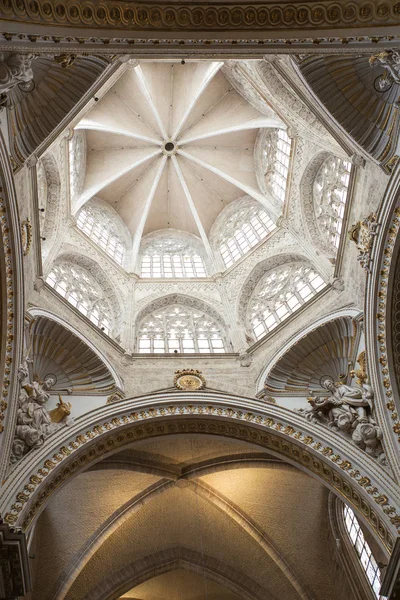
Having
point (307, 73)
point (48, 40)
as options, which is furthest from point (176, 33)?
point (307, 73)

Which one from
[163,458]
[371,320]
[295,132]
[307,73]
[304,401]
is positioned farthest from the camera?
[295,132]

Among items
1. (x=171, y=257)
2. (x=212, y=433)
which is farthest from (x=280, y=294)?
(x=212, y=433)

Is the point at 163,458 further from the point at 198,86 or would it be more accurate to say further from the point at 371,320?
the point at 198,86

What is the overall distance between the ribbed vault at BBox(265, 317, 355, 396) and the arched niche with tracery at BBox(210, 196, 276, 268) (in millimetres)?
6177

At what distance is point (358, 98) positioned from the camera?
12.8m

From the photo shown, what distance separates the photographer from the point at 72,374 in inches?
619

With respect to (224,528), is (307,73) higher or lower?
higher

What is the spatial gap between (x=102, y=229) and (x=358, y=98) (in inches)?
500

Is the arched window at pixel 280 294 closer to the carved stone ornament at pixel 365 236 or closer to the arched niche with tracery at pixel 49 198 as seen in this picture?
the carved stone ornament at pixel 365 236

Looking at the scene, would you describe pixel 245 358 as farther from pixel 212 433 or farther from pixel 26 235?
pixel 26 235

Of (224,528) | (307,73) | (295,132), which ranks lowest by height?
(224,528)

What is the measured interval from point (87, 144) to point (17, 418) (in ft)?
48.3

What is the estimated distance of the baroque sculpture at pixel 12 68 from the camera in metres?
9.45

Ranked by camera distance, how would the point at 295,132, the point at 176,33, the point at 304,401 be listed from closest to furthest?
the point at 176,33 < the point at 304,401 < the point at 295,132
